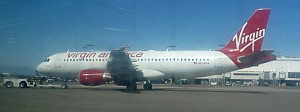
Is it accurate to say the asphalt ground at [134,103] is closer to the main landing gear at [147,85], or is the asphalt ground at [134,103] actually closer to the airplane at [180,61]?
the airplane at [180,61]

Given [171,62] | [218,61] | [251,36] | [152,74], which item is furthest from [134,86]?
[251,36]

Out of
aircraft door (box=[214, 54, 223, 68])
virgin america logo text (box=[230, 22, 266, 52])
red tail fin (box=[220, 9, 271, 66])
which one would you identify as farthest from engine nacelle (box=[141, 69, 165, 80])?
virgin america logo text (box=[230, 22, 266, 52])

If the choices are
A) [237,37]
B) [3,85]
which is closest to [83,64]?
[3,85]

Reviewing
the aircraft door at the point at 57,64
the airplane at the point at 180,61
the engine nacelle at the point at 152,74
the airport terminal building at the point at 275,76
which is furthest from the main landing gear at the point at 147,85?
the airport terminal building at the point at 275,76

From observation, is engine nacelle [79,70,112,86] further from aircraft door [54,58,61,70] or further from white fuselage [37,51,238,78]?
aircraft door [54,58,61,70]

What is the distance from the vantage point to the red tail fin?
76.5 ft

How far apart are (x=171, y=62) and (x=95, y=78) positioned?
17.9 ft

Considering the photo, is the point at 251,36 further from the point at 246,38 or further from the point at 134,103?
the point at 134,103

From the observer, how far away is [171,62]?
2508cm

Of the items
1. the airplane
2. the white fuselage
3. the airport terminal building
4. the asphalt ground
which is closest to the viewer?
the asphalt ground

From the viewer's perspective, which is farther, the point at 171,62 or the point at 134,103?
the point at 171,62

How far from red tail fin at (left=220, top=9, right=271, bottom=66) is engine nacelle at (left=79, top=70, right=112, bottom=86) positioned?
27.5ft

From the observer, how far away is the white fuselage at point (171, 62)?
24.3 metres

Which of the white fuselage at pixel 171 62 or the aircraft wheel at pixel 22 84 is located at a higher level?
the white fuselage at pixel 171 62
